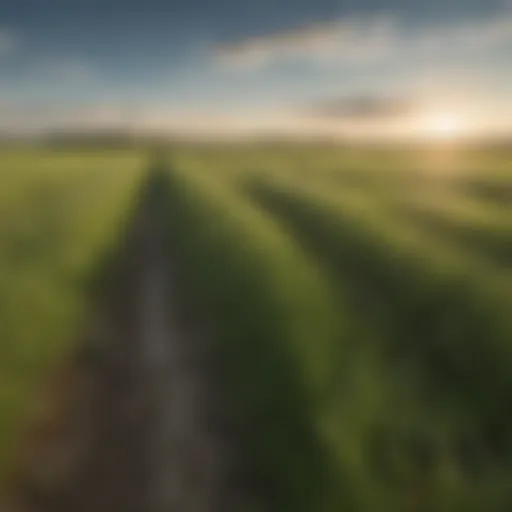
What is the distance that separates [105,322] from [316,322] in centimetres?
262

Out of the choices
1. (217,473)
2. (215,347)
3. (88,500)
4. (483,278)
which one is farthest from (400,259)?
(88,500)

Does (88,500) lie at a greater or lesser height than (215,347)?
lesser

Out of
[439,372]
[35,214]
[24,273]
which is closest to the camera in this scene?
[439,372]

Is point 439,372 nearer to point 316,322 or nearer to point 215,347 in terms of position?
point 316,322

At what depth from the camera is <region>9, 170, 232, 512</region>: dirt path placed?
451 cm

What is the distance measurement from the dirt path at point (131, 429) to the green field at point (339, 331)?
0.22 m

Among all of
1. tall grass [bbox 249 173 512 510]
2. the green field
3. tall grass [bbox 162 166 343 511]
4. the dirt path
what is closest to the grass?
the green field

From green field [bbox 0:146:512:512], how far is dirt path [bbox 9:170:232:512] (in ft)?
0.73

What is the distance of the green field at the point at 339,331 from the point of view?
450 centimetres

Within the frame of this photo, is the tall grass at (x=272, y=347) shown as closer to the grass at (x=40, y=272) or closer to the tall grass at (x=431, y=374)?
the tall grass at (x=431, y=374)

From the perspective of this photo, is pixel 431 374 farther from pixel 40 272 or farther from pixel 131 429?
pixel 40 272

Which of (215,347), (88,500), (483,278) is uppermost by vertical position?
(483,278)

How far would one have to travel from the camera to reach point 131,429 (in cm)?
533

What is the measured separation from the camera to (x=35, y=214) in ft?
43.6
